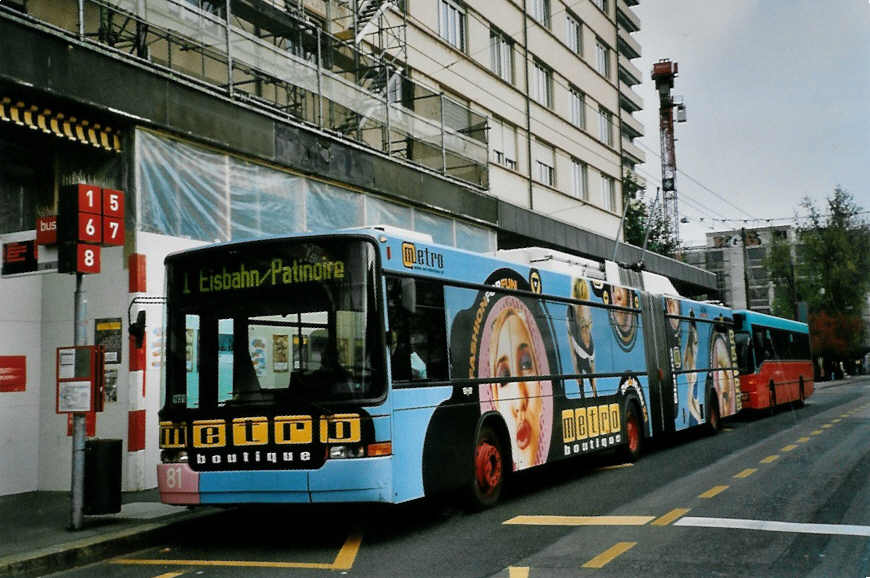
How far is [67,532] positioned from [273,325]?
2.96 metres

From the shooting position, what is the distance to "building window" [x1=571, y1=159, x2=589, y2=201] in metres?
33.5

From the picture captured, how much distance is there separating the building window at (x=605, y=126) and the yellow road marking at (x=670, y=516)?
28.4 metres

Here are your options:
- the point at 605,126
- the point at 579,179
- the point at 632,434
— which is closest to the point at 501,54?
the point at 579,179

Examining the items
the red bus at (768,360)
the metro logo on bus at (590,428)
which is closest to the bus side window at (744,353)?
the red bus at (768,360)

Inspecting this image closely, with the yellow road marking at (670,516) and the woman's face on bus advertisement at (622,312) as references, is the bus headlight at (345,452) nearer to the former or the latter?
the yellow road marking at (670,516)

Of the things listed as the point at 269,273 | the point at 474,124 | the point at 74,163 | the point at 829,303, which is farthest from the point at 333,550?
the point at 829,303

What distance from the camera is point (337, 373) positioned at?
27.1ft

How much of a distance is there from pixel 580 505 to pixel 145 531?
4487 mm

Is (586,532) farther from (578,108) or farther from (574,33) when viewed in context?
(574,33)

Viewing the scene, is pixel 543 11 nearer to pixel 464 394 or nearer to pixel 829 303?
pixel 464 394

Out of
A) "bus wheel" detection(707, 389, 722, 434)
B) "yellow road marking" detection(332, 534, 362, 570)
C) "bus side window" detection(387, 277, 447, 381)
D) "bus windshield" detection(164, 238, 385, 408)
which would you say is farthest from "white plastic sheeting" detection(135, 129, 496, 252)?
"bus wheel" detection(707, 389, 722, 434)

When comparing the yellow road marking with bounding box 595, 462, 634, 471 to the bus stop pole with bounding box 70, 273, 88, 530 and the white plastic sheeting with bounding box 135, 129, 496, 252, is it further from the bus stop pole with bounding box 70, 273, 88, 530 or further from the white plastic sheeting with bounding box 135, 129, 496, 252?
the bus stop pole with bounding box 70, 273, 88, 530

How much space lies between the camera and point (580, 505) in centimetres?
1010

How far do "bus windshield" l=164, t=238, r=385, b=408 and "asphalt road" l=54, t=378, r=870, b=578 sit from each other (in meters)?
1.40
